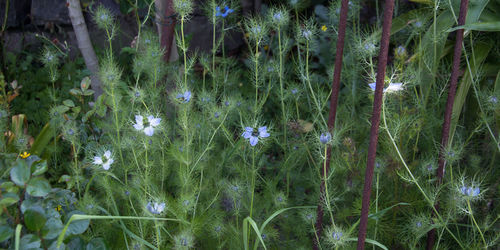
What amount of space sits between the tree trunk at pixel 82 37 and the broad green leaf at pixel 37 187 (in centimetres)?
111

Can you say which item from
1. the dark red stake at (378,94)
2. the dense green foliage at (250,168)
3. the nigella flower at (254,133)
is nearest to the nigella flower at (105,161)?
the dense green foliage at (250,168)

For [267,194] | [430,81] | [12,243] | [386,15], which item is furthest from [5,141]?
[430,81]

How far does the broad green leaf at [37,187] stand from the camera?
1.20 metres

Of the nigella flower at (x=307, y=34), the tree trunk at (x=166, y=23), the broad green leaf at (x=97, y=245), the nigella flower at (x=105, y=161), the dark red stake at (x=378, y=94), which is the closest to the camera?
the dark red stake at (x=378, y=94)

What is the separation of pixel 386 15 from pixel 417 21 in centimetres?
106

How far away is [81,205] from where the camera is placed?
5.13ft

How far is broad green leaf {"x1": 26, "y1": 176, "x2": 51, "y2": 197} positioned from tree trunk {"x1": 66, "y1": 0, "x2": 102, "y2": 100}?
111cm

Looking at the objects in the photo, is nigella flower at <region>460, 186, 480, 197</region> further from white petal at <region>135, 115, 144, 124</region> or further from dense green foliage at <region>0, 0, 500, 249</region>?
white petal at <region>135, 115, 144, 124</region>

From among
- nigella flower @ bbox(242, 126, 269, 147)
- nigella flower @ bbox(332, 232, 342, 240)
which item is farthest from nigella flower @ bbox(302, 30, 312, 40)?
nigella flower @ bbox(332, 232, 342, 240)

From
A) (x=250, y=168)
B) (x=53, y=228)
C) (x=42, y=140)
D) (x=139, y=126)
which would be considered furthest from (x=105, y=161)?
(x=42, y=140)

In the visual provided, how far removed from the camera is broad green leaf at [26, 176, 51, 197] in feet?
3.94

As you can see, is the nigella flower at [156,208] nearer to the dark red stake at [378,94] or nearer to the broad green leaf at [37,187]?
the broad green leaf at [37,187]

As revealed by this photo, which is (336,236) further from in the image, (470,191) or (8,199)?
(8,199)

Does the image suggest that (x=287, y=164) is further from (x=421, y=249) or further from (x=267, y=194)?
(x=421, y=249)
